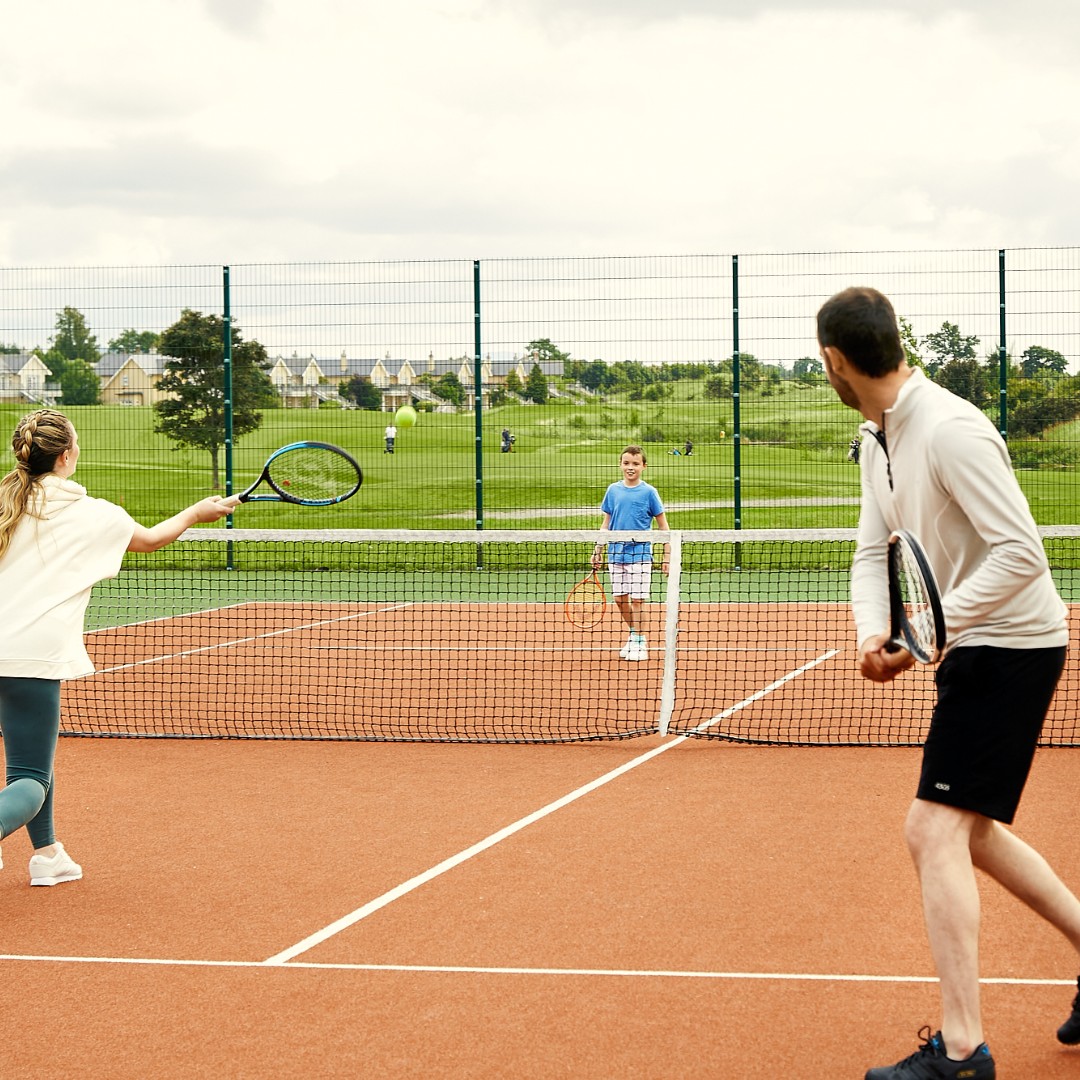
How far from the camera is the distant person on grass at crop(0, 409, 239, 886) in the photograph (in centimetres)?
454

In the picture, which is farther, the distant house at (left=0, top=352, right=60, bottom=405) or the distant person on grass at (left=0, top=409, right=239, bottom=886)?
the distant house at (left=0, top=352, right=60, bottom=405)

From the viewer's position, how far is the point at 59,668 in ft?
14.9

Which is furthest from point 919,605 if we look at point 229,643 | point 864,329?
point 229,643

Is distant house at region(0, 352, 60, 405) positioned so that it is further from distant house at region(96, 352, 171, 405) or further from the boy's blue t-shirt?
the boy's blue t-shirt

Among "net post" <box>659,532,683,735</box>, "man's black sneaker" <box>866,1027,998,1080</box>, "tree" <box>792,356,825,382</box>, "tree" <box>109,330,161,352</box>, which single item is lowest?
"man's black sneaker" <box>866,1027,998,1080</box>

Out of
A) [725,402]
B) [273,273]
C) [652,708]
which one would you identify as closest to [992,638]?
[652,708]

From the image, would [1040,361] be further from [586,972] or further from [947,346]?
[586,972]

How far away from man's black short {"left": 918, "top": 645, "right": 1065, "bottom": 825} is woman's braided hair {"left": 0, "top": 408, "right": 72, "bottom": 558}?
9.75 ft

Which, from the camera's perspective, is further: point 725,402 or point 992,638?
point 725,402

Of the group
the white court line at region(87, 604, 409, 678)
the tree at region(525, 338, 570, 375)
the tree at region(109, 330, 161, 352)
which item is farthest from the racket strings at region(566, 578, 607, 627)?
the tree at region(109, 330, 161, 352)

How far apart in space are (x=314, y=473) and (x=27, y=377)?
1220cm

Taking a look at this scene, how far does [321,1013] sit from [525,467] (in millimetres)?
12896

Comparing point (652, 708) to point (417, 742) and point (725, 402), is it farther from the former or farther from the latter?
point (725, 402)

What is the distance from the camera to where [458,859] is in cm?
525
